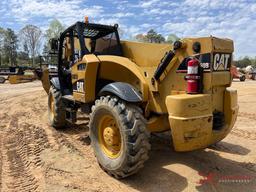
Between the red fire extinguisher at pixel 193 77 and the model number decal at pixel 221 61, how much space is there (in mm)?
261

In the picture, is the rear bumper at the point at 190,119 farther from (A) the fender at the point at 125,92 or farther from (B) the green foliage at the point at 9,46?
(B) the green foliage at the point at 9,46

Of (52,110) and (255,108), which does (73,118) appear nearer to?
(52,110)

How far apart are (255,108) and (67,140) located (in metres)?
7.26

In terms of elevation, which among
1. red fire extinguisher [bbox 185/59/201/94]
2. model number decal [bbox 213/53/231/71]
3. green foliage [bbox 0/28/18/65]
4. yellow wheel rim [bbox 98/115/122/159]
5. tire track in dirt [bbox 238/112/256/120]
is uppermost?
green foliage [bbox 0/28/18/65]

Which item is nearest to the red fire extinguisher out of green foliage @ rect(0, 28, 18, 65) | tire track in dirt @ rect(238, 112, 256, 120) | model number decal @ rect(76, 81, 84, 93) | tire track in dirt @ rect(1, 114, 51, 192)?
model number decal @ rect(76, 81, 84, 93)

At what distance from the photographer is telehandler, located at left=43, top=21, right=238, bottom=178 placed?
398 centimetres

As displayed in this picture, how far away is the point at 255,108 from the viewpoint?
1107 cm

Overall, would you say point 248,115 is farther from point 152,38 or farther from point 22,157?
point 22,157

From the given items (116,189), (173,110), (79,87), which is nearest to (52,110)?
(79,87)

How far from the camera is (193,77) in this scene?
4.01m

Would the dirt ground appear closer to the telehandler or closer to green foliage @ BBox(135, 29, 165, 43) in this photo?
the telehandler

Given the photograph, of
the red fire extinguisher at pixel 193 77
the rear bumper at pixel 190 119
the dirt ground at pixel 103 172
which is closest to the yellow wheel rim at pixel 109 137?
the dirt ground at pixel 103 172

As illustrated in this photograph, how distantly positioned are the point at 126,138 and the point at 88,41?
2.79m

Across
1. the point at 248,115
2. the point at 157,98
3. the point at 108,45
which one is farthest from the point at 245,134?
the point at 108,45
